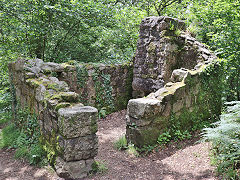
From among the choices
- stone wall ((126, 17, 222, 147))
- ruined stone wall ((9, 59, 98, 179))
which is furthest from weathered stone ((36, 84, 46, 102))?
stone wall ((126, 17, 222, 147))

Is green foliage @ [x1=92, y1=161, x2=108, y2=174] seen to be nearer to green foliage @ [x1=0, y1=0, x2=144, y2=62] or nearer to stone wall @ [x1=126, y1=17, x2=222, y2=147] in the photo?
stone wall @ [x1=126, y1=17, x2=222, y2=147]

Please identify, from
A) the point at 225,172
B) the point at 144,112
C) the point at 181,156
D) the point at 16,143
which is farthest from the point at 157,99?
the point at 16,143

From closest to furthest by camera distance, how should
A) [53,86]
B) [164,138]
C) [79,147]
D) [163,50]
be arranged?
[79,147]
[53,86]
[164,138]
[163,50]

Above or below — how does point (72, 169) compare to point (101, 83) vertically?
below

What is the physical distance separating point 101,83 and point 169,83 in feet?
10.0

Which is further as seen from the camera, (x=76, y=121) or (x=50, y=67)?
(x=50, y=67)

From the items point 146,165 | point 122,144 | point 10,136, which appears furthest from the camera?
point 10,136

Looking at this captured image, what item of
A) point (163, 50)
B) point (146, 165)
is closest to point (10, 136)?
point (146, 165)

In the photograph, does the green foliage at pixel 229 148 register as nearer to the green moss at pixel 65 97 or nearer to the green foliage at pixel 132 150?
the green foliage at pixel 132 150

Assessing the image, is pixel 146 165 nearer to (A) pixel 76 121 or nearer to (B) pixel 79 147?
(B) pixel 79 147

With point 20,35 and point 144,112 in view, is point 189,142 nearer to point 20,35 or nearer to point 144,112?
point 144,112

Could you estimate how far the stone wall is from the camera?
5.41m

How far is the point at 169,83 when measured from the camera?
6.28 m

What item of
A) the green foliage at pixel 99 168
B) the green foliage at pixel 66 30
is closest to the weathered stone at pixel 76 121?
the green foliage at pixel 99 168
